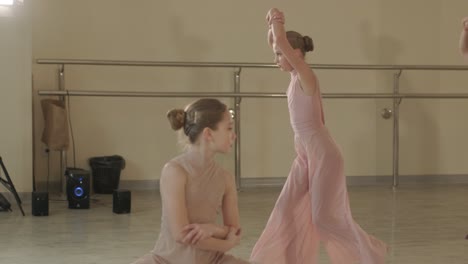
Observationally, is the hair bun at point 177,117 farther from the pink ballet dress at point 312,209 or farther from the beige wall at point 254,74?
the beige wall at point 254,74

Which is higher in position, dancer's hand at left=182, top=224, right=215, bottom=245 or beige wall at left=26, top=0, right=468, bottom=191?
beige wall at left=26, top=0, right=468, bottom=191

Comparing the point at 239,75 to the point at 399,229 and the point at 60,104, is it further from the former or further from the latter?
the point at 399,229

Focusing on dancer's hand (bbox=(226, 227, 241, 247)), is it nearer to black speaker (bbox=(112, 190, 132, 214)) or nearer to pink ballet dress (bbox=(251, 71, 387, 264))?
pink ballet dress (bbox=(251, 71, 387, 264))

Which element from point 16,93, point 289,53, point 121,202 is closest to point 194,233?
point 289,53

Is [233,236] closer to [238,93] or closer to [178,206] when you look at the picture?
[178,206]

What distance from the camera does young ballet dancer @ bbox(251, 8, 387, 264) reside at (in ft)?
11.5

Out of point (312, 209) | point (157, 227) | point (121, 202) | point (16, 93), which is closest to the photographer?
point (312, 209)

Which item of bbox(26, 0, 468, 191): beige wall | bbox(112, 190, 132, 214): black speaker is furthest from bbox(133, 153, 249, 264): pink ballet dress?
bbox(26, 0, 468, 191): beige wall

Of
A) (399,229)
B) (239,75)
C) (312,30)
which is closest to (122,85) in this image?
(239,75)

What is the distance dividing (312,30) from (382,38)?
2.16ft

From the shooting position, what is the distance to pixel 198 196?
261 centimetres

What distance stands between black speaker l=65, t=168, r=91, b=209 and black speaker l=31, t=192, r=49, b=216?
0.32m

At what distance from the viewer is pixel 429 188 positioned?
717 centimetres

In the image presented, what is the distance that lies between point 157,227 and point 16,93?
1.65 metres
